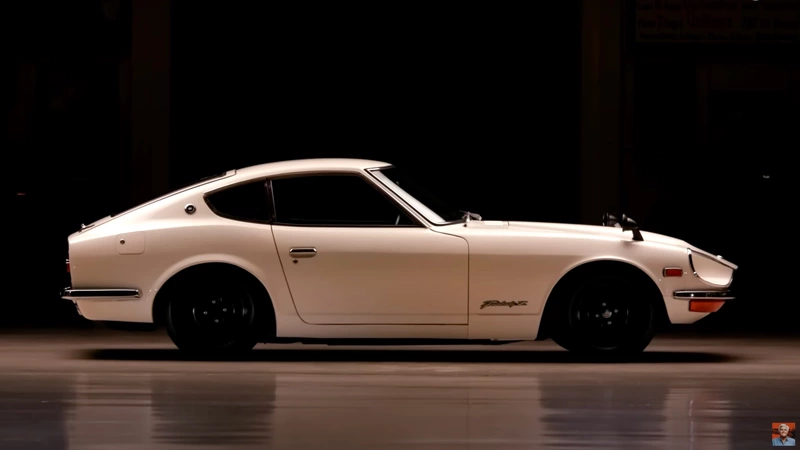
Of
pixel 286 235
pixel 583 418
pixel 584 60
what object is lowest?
pixel 583 418

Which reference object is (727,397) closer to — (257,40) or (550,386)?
(550,386)

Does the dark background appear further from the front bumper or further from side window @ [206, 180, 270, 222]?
side window @ [206, 180, 270, 222]

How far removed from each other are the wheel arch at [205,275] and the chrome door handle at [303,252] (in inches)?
10.9

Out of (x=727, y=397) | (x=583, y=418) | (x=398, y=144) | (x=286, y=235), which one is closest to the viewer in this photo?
(x=583, y=418)

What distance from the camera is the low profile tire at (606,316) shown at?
10766mm

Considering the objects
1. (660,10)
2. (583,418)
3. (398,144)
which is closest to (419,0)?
(398,144)

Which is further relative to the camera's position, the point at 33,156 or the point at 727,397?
the point at 33,156

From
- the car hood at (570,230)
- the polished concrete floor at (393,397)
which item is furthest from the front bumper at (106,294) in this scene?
the car hood at (570,230)

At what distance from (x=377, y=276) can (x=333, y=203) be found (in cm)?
70

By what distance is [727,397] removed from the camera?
910 centimetres

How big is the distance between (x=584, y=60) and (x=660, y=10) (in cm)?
110

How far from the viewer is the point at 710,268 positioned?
35.8 feet

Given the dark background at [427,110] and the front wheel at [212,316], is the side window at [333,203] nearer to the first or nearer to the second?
the front wheel at [212,316]

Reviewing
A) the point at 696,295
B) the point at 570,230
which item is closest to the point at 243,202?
the point at 570,230
